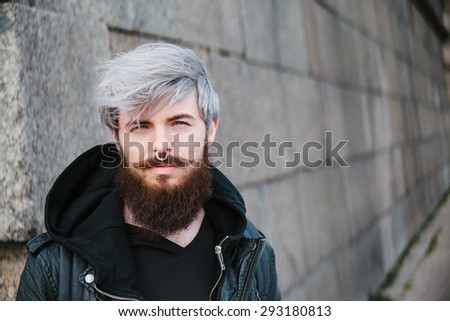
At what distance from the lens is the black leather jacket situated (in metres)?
1.30

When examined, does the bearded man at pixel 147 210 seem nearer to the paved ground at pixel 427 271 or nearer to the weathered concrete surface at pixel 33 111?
the weathered concrete surface at pixel 33 111

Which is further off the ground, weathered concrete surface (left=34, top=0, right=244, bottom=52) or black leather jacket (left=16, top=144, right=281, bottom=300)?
weathered concrete surface (left=34, top=0, right=244, bottom=52)

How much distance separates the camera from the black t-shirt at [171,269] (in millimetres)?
1389

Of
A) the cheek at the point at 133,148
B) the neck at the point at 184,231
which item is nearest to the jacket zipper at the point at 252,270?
the neck at the point at 184,231

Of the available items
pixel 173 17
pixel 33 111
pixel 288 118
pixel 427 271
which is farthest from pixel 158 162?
pixel 427 271

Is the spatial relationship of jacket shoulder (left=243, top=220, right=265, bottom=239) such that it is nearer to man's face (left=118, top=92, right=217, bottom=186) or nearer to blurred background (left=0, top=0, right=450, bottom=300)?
man's face (left=118, top=92, right=217, bottom=186)

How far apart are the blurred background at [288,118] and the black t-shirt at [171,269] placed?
A: 1.27 ft

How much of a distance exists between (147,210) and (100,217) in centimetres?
10

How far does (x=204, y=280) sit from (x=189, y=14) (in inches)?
54.8

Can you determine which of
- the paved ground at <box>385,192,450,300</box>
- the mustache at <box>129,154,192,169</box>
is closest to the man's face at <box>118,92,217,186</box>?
the mustache at <box>129,154,192,169</box>

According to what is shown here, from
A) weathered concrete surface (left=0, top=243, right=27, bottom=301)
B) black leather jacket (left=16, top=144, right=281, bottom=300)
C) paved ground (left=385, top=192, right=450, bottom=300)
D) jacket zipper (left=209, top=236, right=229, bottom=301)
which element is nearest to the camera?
black leather jacket (left=16, top=144, right=281, bottom=300)

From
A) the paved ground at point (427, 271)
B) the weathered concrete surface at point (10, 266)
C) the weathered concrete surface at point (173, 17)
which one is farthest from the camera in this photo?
the paved ground at point (427, 271)

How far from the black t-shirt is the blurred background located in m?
0.39
